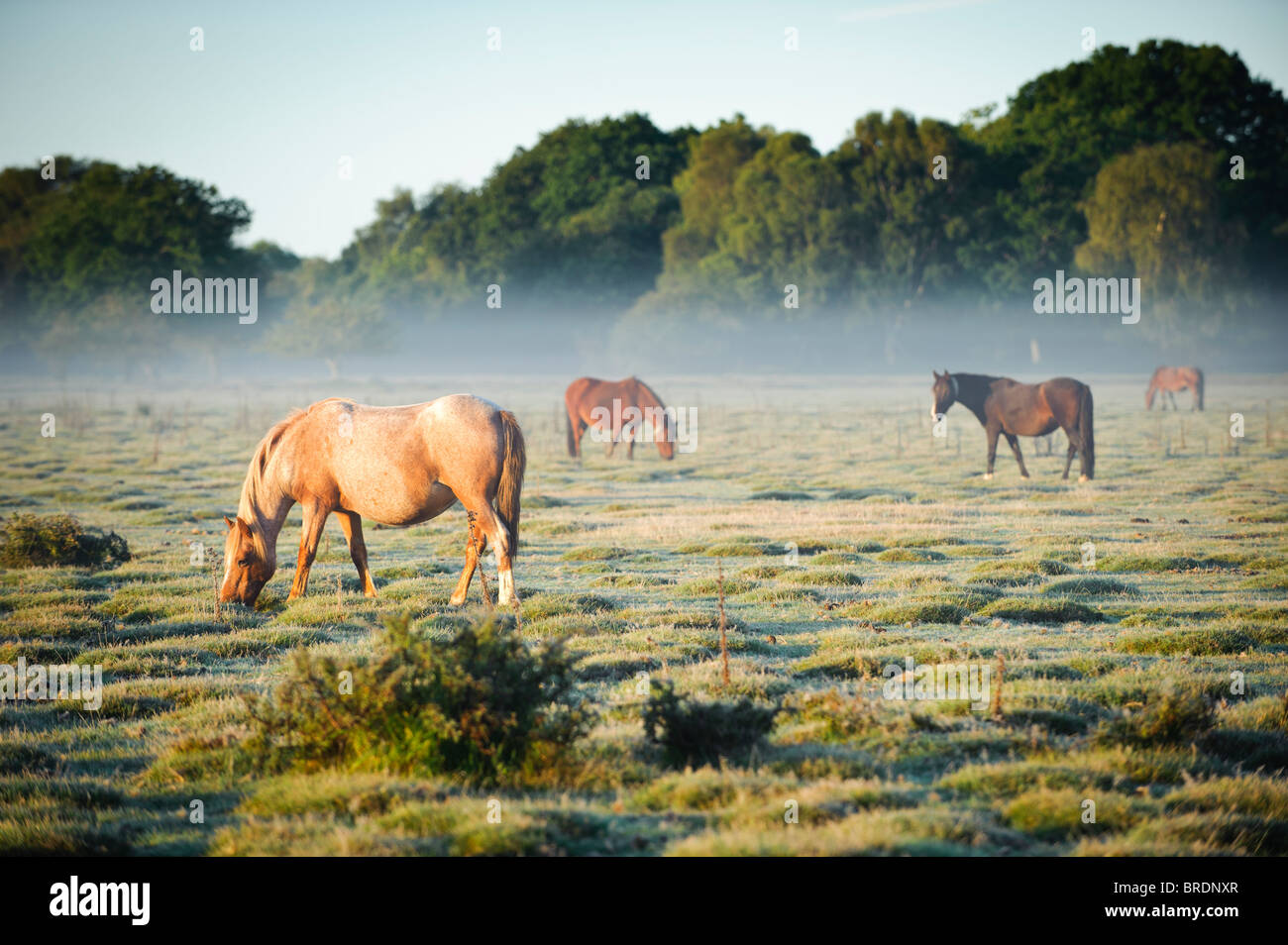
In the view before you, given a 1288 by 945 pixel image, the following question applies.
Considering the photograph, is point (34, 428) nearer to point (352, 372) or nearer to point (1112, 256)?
point (352, 372)

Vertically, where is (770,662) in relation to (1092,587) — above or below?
below

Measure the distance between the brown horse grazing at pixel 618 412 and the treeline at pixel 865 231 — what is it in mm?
40856

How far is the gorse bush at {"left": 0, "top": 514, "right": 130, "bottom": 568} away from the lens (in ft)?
43.5

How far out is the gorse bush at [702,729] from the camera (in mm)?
6051

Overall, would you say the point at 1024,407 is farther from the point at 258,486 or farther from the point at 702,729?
the point at 702,729

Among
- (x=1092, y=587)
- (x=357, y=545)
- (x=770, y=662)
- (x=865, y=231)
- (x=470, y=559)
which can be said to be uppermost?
(x=865, y=231)

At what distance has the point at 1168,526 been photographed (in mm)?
15484

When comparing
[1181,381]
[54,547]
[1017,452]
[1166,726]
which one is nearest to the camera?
[1166,726]

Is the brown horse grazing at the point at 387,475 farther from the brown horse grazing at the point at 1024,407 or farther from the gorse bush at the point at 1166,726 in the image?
the brown horse grazing at the point at 1024,407

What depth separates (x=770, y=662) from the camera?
27.9ft

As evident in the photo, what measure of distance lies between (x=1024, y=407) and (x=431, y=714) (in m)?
18.5

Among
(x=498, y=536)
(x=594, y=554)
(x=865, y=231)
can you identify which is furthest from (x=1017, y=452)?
(x=865, y=231)
